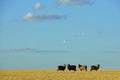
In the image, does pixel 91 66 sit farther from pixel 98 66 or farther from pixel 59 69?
pixel 59 69

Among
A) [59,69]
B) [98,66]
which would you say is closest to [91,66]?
[98,66]

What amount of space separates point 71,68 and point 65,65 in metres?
1.23

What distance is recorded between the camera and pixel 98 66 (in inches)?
2475

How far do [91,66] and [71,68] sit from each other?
367 cm

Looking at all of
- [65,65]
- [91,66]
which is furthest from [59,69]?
[91,66]

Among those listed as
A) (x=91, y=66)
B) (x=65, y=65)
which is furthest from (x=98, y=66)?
(x=65, y=65)

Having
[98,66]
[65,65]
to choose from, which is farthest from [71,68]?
[98,66]

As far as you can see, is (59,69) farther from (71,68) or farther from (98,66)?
(98,66)

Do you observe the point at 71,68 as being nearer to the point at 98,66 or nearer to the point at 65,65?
the point at 65,65

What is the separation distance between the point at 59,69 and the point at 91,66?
17.4 feet

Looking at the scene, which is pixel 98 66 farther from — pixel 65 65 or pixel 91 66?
pixel 65 65

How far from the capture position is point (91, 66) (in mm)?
62188

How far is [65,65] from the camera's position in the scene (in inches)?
2403

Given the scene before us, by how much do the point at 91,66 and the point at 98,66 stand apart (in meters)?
1.34
